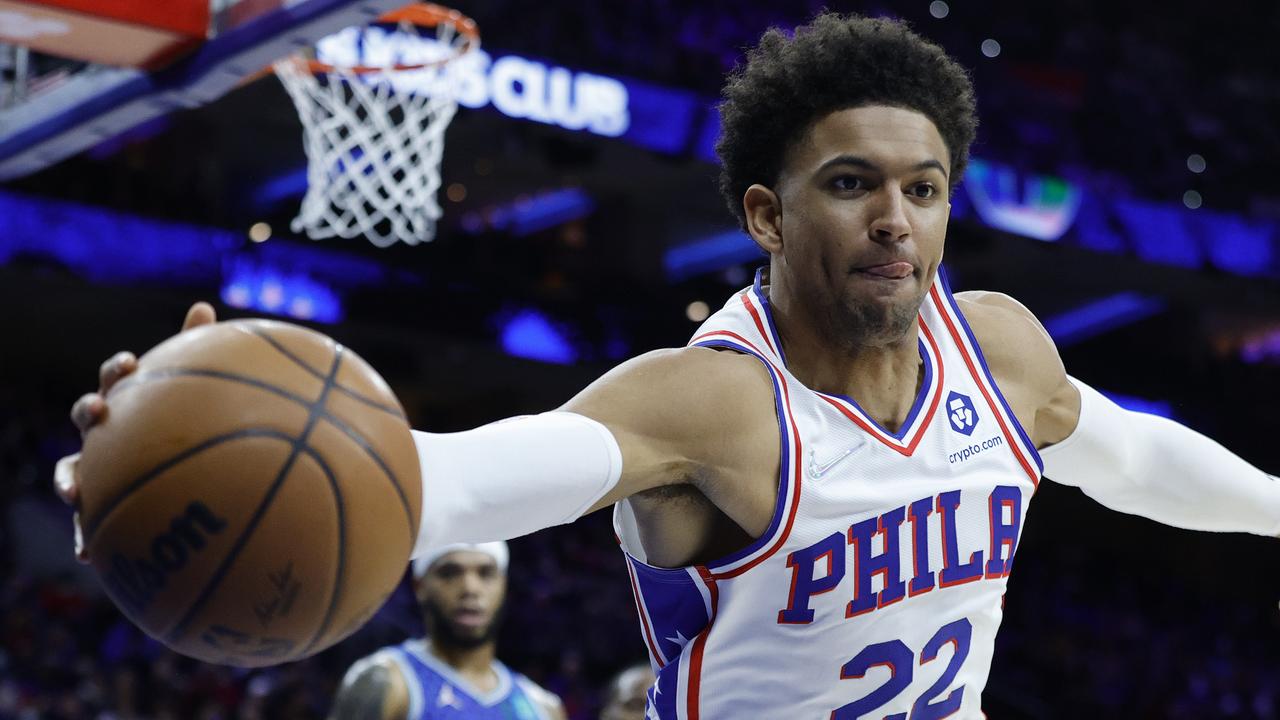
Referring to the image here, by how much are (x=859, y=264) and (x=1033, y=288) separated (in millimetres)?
17049

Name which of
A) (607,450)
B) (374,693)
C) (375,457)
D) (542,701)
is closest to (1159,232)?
(542,701)

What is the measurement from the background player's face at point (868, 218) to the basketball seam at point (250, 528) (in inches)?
41.3

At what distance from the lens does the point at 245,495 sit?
1804 millimetres

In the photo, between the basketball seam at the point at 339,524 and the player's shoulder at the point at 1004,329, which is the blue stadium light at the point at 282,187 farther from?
the basketball seam at the point at 339,524

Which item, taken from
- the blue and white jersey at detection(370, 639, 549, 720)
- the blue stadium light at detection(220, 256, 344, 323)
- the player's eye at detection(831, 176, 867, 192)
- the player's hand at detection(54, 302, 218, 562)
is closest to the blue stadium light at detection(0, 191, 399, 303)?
the blue stadium light at detection(220, 256, 344, 323)

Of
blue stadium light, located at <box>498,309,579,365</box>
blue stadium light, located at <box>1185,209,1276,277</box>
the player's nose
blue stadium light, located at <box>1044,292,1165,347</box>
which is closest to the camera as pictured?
the player's nose

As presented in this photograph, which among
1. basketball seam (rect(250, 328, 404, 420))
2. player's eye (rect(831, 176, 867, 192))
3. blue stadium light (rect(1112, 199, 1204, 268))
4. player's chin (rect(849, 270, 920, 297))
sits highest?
player's eye (rect(831, 176, 867, 192))

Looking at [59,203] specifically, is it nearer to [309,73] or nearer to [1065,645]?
[309,73]

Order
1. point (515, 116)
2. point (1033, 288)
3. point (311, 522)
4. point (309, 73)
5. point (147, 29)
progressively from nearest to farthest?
point (311, 522)
point (147, 29)
point (309, 73)
point (515, 116)
point (1033, 288)

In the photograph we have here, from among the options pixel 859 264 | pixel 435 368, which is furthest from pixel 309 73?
pixel 435 368

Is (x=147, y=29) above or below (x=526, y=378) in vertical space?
above

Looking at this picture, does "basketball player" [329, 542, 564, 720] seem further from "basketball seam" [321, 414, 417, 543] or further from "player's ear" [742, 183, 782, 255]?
"basketball seam" [321, 414, 417, 543]

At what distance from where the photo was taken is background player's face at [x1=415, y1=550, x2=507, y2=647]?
222 inches

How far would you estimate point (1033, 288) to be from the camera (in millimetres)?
18875
